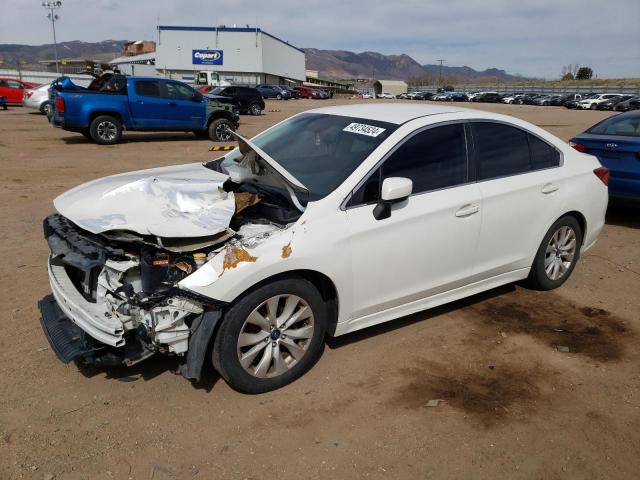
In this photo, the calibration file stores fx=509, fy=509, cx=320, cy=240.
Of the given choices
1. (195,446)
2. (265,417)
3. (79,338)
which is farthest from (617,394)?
(79,338)

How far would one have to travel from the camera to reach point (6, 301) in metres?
4.33

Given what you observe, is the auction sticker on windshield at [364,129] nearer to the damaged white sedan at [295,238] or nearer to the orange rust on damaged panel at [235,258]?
the damaged white sedan at [295,238]

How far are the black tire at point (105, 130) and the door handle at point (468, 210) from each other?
12376 mm

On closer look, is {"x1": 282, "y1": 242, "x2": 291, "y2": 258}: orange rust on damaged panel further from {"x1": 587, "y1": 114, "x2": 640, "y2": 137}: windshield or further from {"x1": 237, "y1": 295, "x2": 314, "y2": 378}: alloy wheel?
{"x1": 587, "y1": 114, "x2": 640, "y2": 137}: windshield

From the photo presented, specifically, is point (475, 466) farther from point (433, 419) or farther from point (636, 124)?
point (636, 124)

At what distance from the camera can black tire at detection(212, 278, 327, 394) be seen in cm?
298

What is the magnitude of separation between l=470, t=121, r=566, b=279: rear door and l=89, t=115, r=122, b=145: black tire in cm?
1210

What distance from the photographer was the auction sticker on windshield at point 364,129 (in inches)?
148

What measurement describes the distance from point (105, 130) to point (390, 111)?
11761 millimetres

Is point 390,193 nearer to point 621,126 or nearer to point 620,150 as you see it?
point 620,150

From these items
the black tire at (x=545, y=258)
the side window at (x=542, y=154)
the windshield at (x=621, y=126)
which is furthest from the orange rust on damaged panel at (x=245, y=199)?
the windshield at (x=621, y=126)

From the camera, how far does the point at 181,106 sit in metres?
14.7

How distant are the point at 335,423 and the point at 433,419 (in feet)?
1.96

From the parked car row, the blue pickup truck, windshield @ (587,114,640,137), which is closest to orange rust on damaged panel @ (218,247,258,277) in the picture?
windshield @ (587,114,640,137)
